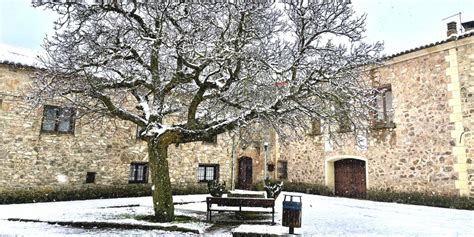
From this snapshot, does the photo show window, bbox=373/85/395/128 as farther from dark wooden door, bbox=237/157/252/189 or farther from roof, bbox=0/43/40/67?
roof, bbox=0/43/40/67

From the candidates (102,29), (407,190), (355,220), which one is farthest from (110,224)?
(407,190)

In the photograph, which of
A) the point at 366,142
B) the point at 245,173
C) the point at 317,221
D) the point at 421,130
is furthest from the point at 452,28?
the point at 245,173

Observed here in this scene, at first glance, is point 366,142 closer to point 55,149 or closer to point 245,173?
point 245,173

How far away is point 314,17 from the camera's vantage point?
297 inches

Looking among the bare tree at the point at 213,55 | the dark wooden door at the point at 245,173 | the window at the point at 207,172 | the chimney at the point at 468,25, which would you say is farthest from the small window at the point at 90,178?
the chimney at the point at 468,25

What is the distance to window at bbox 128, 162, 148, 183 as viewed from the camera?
14.3 m

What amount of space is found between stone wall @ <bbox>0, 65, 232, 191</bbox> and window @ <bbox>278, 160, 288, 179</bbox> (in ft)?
18.3

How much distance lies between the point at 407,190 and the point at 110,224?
10593 millimetres

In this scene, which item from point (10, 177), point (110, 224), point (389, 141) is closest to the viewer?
point (110, 224)

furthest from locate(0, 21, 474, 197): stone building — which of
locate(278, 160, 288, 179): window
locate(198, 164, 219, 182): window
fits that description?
locate(278, 160, 288, 179): window

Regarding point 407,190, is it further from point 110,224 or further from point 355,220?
point 110,224

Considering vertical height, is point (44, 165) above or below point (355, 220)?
above

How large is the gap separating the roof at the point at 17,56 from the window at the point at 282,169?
40.8ft

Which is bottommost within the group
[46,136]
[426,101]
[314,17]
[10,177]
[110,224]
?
[110,224]
